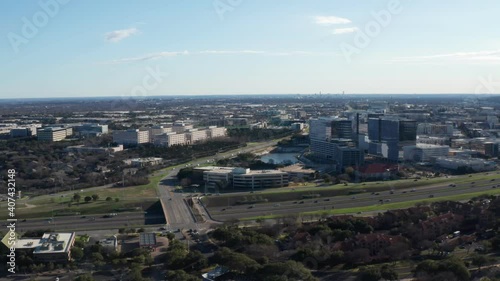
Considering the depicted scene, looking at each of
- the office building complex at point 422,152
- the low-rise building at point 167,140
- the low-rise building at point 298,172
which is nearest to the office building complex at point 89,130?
the low-rise building at point 167,140

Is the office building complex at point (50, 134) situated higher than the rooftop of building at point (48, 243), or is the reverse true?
the office building complex at point (50, 134)

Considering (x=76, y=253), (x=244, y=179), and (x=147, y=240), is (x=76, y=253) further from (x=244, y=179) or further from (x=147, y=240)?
(x=244, y=179)

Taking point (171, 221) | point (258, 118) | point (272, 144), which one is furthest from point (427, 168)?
point (258, 118)

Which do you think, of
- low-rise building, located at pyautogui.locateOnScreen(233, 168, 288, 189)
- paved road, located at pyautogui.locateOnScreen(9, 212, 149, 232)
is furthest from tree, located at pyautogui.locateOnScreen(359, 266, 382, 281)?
low-rise building, located at pyautogui.locateOnScreen(233, 168, 288, 189)

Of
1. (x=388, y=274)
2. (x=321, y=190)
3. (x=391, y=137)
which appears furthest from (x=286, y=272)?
(x=391, y=137)

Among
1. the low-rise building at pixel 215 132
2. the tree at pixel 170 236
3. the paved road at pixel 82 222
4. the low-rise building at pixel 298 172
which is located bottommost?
the paved road at pixel 82 222

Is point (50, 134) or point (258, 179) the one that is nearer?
point (258, 179)

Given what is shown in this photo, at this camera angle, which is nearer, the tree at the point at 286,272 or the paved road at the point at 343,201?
the tree at the point at 286,272

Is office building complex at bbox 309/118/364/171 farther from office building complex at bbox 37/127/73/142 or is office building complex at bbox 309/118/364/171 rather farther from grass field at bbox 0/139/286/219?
office building complex at bbox 37/127/73/142

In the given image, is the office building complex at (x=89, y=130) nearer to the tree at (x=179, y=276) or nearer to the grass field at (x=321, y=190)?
the grass field at (x=321, y=190)
